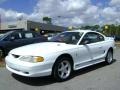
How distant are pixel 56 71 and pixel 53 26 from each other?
7151 centimetres

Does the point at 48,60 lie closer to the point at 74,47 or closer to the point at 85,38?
the point at 74,47

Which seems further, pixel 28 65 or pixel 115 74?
pixel 115 74

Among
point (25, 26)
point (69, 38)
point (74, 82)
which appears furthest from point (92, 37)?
point (25, 26)

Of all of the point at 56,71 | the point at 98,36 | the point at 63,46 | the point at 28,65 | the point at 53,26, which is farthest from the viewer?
the point at 53,26

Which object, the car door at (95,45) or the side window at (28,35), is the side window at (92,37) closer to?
the car door at (95,45)

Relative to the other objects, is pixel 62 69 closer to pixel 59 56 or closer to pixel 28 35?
pixel 59 56

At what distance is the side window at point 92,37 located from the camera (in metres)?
8.27

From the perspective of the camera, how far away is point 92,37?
8.73m

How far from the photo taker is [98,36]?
9156 millimetres

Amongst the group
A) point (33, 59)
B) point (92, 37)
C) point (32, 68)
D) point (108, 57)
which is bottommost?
point (108, 57)

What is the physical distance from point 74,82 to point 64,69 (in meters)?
0.51

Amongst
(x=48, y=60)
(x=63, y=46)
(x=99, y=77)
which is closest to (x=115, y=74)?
(x=99, y=77)

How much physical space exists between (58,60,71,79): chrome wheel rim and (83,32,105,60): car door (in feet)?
3.90

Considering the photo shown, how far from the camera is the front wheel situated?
6738mm
